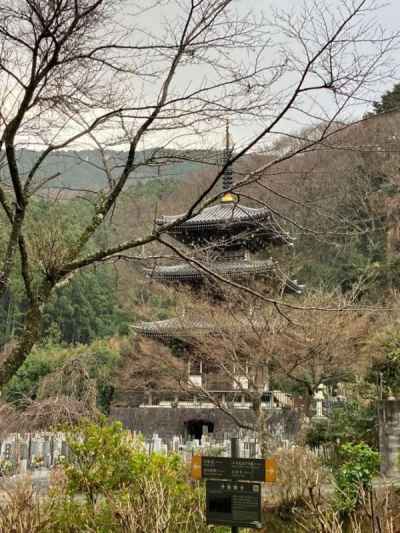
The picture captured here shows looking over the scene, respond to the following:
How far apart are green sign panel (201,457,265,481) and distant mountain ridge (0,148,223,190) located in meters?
2.53

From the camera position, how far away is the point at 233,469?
5156mm

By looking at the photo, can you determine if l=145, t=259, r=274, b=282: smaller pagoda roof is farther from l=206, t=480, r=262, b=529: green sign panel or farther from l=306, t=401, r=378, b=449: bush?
l=206, t=480, r=262, b=529: green sign panel

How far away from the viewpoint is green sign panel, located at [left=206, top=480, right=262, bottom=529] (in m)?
5.02

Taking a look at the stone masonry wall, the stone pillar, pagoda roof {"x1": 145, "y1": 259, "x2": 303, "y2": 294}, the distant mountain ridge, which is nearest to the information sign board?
the distant mountain ridge

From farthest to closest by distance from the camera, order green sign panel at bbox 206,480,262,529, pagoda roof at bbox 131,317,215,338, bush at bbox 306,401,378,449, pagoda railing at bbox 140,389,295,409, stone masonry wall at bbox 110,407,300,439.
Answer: pagoda railing at bbox 140,389,295,409
stone masonry wall at bbox 110,407,300,439
pagoda roof at bbox 131,317,215,338
bush at bbox 306,401,378,449
green sign panel at bbox 206,480,262,529

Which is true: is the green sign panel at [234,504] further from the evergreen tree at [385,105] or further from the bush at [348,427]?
the bush at [348,427]

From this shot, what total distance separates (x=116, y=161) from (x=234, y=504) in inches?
123

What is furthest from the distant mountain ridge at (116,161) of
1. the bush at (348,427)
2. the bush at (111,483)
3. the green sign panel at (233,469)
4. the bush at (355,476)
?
the bush at (348,427)

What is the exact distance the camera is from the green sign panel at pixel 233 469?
16.7 feet

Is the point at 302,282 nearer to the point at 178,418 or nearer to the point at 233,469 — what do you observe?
the point at 178,418

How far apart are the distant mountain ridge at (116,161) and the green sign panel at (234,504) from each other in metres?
2.73

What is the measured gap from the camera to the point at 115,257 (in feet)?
16.8

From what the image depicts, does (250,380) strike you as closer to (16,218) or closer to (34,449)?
(34,449)

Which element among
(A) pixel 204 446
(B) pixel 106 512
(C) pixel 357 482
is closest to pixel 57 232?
(B) pixel 106 512
